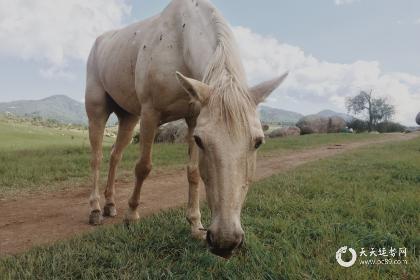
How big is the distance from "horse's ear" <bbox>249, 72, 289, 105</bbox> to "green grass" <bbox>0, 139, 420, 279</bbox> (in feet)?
4.74

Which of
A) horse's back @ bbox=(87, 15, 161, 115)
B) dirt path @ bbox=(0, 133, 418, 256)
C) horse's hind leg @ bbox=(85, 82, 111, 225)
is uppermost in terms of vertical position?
horse's back @ bbox=(87, 15, 161, 115)

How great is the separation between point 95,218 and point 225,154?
3.19 meters

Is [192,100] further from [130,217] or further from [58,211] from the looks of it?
[58,211]

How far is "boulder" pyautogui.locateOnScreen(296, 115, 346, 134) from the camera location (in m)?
42.9

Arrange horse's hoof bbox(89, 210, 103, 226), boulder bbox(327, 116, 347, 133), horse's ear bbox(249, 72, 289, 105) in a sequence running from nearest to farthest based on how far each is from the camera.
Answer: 1. horse's ear bbox(249, 72, 289, 105)
2. horse's hoof bbox(89, 210, 103, 226)
3. boulder bbox(327, 116, 347, 133)

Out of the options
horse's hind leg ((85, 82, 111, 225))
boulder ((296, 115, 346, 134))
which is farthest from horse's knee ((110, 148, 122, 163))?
boulder ((296, 115, 346, 134))

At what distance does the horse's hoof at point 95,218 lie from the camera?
475 cm

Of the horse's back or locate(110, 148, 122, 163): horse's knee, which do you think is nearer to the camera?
the horse's back

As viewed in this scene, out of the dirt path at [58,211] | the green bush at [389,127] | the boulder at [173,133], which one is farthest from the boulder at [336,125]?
the dirt path at [58,211]

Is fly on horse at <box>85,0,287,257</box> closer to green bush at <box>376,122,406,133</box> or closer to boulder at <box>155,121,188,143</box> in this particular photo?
boulder at <box>155,121,188,143</box>

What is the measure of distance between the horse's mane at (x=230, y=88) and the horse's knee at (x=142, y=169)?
191 centimetres

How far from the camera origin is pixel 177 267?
2.88 metres

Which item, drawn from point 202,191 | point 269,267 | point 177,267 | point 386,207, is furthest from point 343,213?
point 202,191

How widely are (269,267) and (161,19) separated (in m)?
3.31
